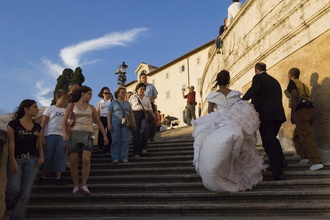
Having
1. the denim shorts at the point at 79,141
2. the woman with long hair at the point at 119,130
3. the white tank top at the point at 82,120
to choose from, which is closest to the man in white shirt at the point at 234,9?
the woman with long hair at the point at 119,130

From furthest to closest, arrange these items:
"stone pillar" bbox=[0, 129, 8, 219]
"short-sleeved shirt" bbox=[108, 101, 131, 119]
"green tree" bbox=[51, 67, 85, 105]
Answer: "green tree" bbox=[51, 67, 85, 105] < "short-sleeved shirt" bbox=[108, 101, 131, 119] < "stone pillar" bbox=[0, 129, 8, 219]

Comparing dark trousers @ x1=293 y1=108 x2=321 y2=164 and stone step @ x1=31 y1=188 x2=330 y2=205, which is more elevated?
dark trousers @ x1=293 y1=108 x2=321 y2=164

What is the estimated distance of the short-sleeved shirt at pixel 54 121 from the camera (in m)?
6.18

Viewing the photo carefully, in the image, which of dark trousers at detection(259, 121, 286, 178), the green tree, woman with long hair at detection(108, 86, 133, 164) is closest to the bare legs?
woman with long hair at detection(108, 86, 133, 164)

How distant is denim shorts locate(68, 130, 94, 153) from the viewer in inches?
219

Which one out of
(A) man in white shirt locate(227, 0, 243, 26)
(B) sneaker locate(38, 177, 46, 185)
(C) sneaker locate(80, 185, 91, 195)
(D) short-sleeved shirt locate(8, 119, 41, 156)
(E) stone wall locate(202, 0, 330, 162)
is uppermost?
(A) man in white shirt locate(227, 0, 243, 26)

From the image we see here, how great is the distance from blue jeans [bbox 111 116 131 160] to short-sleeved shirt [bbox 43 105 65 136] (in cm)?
112

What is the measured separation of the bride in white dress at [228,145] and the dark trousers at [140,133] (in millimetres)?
2087

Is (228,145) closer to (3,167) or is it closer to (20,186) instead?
(20,186)

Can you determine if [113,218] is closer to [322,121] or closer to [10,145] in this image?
[10,145]

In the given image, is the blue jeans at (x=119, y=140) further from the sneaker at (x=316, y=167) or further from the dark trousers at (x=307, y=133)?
the sneaker at (x=316, y=167)

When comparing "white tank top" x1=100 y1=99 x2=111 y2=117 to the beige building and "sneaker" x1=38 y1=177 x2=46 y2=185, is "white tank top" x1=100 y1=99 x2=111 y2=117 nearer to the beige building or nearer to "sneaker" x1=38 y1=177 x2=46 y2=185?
"sneaker" x1=38 y1=177 x2=46 y2=185

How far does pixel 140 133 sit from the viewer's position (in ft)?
24.3

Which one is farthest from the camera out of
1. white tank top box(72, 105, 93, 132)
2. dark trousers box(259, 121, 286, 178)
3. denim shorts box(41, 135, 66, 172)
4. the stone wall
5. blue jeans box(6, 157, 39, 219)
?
the stone wall
